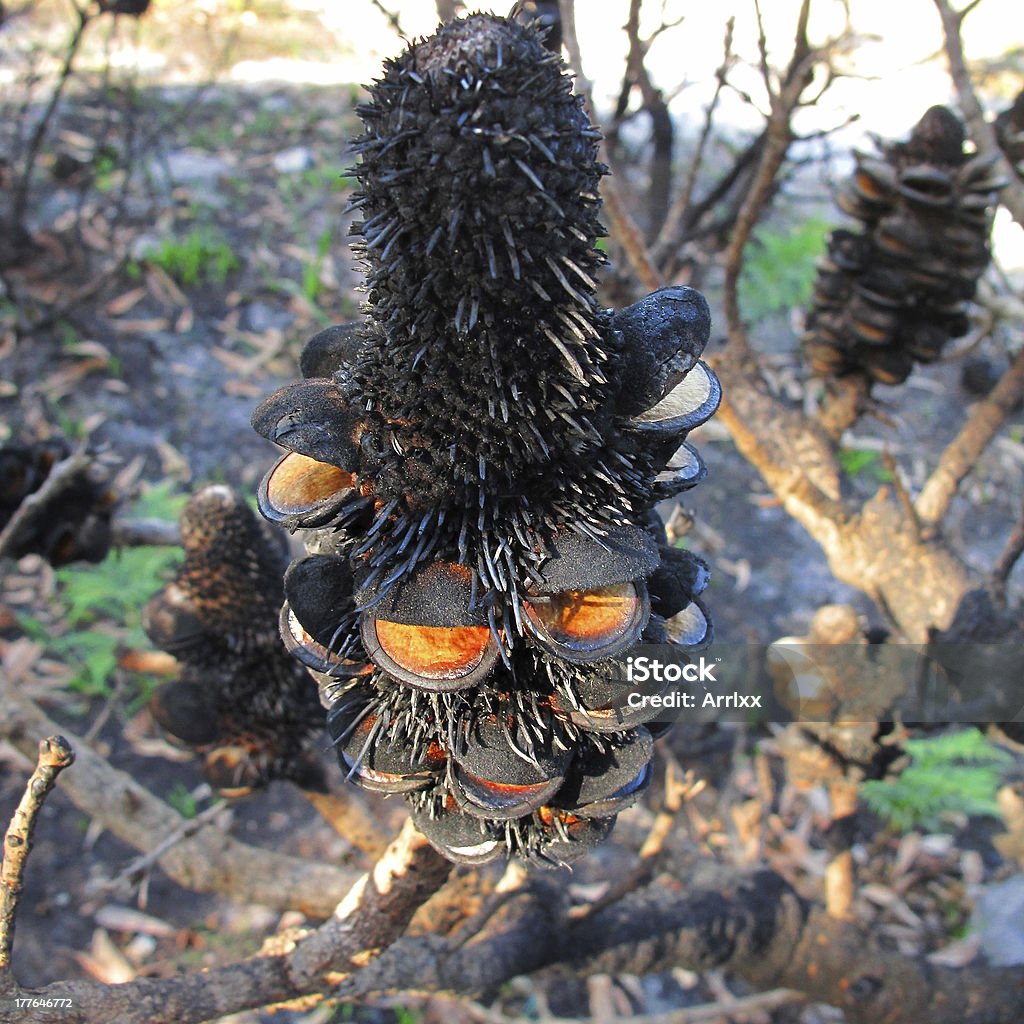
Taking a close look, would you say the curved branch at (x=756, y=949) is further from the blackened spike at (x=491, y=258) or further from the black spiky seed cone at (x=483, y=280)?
the blackened spike at (x=491, y=258)

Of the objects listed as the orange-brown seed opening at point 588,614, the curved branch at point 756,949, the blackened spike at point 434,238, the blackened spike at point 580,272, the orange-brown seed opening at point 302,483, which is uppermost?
the blackened spike at point 434,238

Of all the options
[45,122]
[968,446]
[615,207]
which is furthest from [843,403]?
[45,122]

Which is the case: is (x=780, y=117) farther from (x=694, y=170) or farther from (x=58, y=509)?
(x=58, y=509)

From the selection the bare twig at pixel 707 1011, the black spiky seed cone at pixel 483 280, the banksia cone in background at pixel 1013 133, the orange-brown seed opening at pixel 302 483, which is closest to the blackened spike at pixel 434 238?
the black spiky seed cone at pixel 483 280

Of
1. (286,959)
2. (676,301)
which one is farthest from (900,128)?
(286,959)

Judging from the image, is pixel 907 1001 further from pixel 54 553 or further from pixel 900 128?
pixel 900 128

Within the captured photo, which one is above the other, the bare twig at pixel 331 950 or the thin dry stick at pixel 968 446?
the thin dry stick at pixel 968 446
